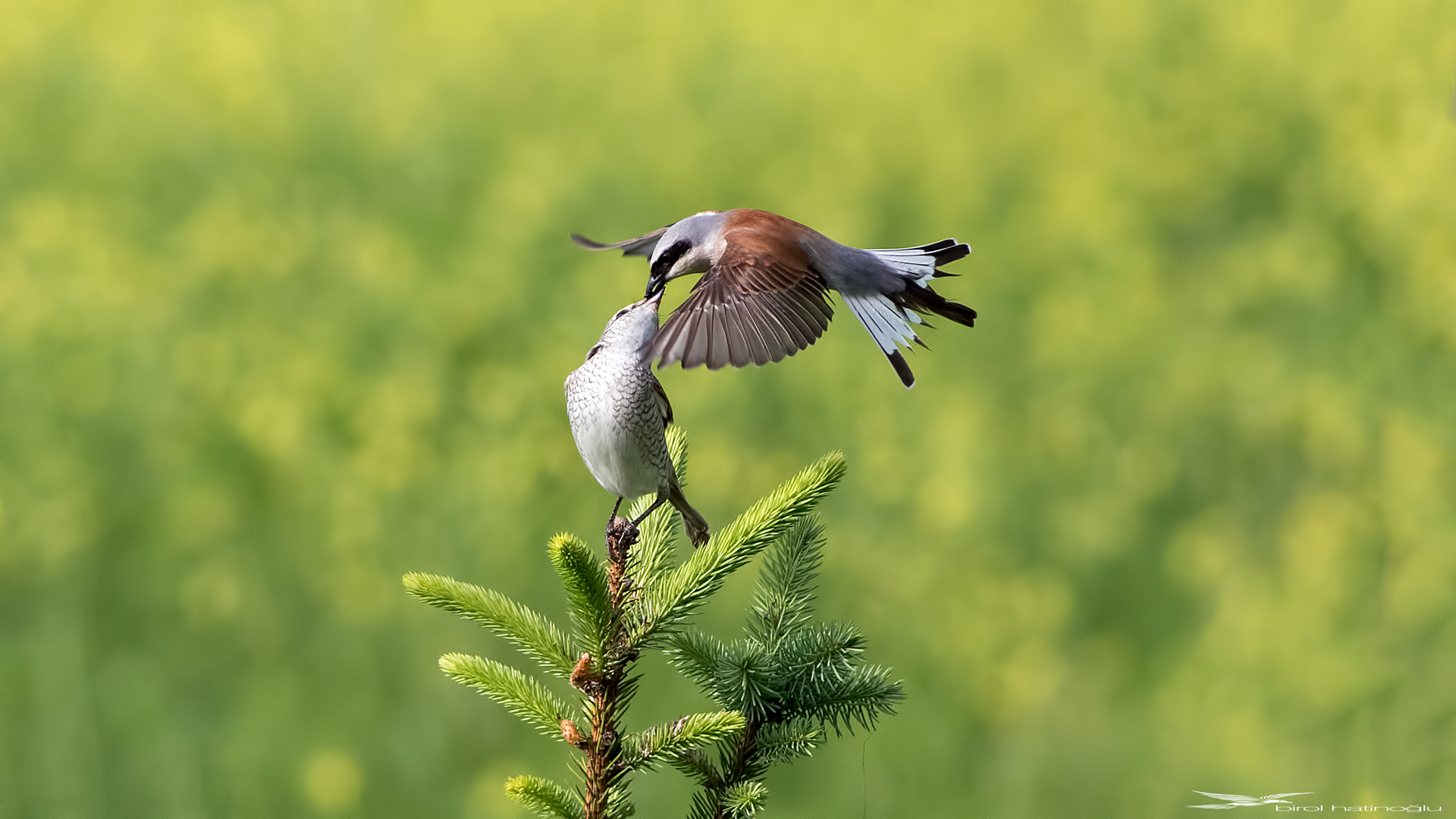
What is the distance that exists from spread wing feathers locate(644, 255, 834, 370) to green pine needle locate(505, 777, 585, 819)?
0.32 metres

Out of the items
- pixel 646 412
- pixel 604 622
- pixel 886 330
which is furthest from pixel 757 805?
Result: pixel 886 330

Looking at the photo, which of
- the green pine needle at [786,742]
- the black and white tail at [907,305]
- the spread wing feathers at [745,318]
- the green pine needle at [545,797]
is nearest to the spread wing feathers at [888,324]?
the black and white tail at [907,305]

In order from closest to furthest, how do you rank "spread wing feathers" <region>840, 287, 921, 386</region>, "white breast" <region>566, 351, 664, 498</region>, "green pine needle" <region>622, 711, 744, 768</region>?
"green pine needle" <region>622, 711, 744, 768</region> → "white breast" <region>566, 351, 664, 498</region> → "spread wing feathers" <region>840, 287, 921, 386</region>

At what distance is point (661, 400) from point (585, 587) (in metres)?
0.21

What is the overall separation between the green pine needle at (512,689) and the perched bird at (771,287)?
27cm

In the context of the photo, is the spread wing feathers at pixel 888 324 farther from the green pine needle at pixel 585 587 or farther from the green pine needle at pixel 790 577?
the green pine needle at pixel 585 587

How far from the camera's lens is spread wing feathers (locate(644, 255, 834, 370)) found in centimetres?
79

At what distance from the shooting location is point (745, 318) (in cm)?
82

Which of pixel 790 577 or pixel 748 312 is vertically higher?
pixel 748 312

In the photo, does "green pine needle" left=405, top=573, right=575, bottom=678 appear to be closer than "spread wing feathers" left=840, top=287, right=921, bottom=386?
Yes

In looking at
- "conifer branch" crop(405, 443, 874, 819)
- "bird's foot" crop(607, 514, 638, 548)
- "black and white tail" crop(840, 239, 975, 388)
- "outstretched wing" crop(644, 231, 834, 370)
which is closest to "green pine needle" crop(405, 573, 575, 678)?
"conifer branch" crop(405, 443, 874, 819)

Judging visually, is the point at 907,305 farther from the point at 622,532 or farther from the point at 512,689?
the point at 512,689

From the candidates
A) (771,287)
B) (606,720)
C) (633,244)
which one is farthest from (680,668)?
(633,244)

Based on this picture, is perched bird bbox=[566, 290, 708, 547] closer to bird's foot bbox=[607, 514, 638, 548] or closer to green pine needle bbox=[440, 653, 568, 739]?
bird's foot bbox=[607, 514, 638, 548]
